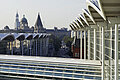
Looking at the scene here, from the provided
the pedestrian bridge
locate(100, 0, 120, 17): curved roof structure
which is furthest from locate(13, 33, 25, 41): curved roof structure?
locate(100, 0, 120, 17): curved roof structure

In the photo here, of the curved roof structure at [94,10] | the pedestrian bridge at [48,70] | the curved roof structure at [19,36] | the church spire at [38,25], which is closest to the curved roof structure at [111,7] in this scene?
the curved roof structure at [94,10]

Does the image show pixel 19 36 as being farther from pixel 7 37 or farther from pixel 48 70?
pixel 48 70

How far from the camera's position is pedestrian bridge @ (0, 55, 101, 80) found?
1923cm

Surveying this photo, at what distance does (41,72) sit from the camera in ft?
66.3

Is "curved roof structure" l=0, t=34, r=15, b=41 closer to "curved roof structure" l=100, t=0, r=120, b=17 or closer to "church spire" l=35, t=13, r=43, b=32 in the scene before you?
"curved roof structure" l=100, t=0, r=120, b=17

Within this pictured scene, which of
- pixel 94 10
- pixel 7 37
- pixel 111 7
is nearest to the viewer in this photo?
pixel 111 7

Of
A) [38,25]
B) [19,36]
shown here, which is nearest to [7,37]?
[19,36]

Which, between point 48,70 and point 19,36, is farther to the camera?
point 19,36

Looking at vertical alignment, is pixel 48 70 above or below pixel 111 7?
below

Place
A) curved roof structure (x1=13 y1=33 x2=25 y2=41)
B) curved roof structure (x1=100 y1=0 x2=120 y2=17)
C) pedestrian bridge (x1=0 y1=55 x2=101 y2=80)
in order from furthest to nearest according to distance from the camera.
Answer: curved roof structure (x1=13 y1=33 x2=25 y2=41)
pedestrian bridge (x1=0 y1=55 x2=101 y2=80)
curved roof structure (x1=100 y1=0 x2=120 y2=17)

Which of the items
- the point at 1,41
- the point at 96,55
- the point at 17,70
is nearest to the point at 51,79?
the point at 17,70

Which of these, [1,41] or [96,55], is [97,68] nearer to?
[96,55]

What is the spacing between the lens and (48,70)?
2030 centimetres

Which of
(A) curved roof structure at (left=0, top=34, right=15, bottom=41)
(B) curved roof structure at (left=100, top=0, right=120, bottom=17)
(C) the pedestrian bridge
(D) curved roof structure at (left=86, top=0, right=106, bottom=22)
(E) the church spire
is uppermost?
(E) the church spire
